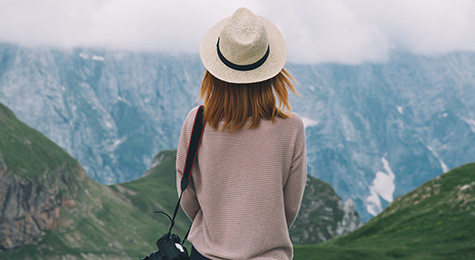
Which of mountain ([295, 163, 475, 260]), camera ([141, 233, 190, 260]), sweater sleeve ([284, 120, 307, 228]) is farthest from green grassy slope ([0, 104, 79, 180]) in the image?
sweater sleeve ([284, 120, 307, 228])

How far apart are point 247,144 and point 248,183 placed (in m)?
0.47

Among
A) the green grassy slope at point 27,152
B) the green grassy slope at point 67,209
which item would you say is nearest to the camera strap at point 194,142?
the green grassy slope at point 67,209

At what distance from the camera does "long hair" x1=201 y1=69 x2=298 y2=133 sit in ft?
19.9

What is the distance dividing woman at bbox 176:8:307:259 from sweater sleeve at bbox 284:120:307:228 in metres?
0.01

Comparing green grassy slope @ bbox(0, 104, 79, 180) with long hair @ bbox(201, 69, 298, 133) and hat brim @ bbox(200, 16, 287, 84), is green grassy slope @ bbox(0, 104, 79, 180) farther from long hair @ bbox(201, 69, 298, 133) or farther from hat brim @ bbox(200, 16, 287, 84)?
long hair @ bbox(201, 69, 298, 133)

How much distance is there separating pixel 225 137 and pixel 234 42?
1.14 meters

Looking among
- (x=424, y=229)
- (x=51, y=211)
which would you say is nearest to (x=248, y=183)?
(x=424, y=229)

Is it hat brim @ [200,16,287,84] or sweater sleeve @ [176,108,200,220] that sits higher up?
hat brim @ [200,16,287,84]

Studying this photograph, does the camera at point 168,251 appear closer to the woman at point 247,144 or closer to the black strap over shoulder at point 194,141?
the woman at point 247,144

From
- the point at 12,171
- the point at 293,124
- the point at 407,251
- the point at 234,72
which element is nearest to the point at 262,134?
the point at 293,124

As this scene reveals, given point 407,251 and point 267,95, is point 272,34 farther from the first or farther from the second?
point 407,251

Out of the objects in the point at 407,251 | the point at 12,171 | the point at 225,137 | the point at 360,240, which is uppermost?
the point at 225,137

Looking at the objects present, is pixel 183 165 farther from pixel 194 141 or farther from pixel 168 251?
pixel 168 251

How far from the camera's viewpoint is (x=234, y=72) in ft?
20.0
